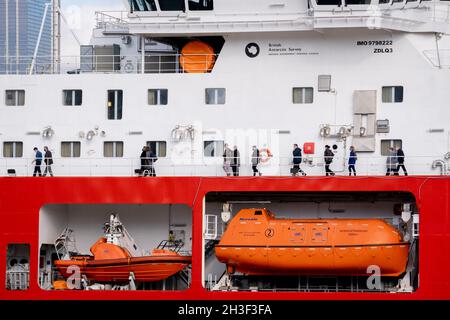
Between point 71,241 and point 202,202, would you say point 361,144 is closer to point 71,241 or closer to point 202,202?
point 202,202

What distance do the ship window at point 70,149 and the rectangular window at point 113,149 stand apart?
635mm

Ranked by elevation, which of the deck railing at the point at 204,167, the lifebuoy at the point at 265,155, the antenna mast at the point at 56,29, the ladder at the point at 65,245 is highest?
the antenna mast at the point at 56,29

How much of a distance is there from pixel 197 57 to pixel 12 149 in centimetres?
494

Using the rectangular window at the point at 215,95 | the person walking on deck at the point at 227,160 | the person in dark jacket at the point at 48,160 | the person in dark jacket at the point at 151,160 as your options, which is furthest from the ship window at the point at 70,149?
the person walking on deck at the point at 227,160

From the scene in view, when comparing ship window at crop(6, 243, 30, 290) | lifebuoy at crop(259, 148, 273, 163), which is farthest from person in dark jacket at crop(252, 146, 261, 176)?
ship window at crop(6, 243, 30, 290)

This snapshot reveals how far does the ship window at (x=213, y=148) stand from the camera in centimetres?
1945

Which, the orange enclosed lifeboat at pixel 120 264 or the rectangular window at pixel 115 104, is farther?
the rectangular window at pixel 115 104

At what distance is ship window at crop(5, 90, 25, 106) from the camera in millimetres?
20547

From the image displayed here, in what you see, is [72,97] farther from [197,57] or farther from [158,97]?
[197,57]

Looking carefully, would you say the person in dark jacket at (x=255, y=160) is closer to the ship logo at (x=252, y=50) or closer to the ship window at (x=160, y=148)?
the ship window at (x=160, y=148)

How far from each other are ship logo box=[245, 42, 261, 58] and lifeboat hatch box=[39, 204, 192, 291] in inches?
153

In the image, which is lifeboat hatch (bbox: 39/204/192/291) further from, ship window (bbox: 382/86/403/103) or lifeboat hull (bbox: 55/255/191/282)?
ship window (bbox: 382/86/403/103)

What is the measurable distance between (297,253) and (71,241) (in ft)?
17.6

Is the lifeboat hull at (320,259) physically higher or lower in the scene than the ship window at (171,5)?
lower
